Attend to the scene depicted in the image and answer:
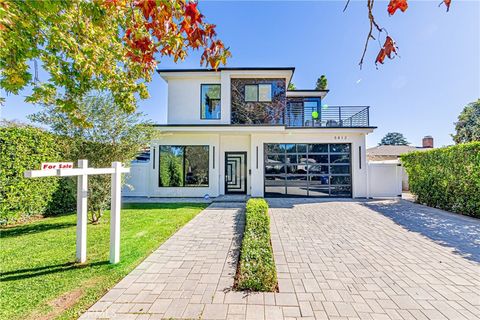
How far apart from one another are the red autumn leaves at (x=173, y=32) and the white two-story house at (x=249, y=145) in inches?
398

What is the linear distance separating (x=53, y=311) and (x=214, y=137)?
1111 centimetres

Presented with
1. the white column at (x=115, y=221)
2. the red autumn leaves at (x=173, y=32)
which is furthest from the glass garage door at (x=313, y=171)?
the red autumn leaves at (x=173, y=32)

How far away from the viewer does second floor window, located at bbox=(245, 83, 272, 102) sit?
45.5 feet

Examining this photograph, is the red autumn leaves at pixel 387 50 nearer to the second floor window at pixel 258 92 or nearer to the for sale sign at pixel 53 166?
the for sale sign at pixel 53 166

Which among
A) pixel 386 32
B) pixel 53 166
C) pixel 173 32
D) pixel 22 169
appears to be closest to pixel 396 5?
pixel 386 32

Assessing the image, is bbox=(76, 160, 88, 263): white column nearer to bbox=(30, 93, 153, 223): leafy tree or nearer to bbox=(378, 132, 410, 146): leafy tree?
bbox=(30, 93, 153, 223): leafy tree

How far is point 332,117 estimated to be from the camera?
45.3 feet

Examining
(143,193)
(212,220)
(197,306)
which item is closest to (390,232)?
(212,220)

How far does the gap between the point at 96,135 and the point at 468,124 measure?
2892cm

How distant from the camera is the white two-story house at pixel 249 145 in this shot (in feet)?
43.2

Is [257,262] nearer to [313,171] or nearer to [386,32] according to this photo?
[386,32]

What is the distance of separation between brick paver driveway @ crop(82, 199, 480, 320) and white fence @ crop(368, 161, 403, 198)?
624cm

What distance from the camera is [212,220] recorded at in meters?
7.79

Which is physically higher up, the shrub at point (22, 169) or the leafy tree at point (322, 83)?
the leafy tree at point (322, 83)
